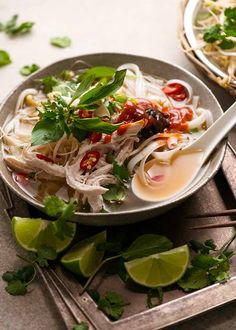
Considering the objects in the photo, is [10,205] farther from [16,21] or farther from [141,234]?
[16,21]

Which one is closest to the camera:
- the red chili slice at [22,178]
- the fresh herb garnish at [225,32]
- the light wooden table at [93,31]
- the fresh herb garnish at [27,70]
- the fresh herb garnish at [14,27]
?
the red chili slice at [22,178]

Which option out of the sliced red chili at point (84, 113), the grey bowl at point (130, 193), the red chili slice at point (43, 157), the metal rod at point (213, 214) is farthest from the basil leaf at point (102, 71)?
the metal rod at point (213, 214)

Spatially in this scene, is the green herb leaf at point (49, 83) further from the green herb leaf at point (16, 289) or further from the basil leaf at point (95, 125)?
the green herb leaf at point (16, 289)

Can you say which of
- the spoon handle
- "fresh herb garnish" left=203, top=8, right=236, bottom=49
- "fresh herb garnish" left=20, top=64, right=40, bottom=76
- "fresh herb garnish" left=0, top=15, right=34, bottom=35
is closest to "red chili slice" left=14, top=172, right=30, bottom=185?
the spoon handle

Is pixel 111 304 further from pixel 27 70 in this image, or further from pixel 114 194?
pixel 27 70

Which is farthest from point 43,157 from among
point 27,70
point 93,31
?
point 93,31

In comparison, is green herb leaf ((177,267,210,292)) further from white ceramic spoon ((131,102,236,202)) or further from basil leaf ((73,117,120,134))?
basil leaf ((73,117,120,134))
